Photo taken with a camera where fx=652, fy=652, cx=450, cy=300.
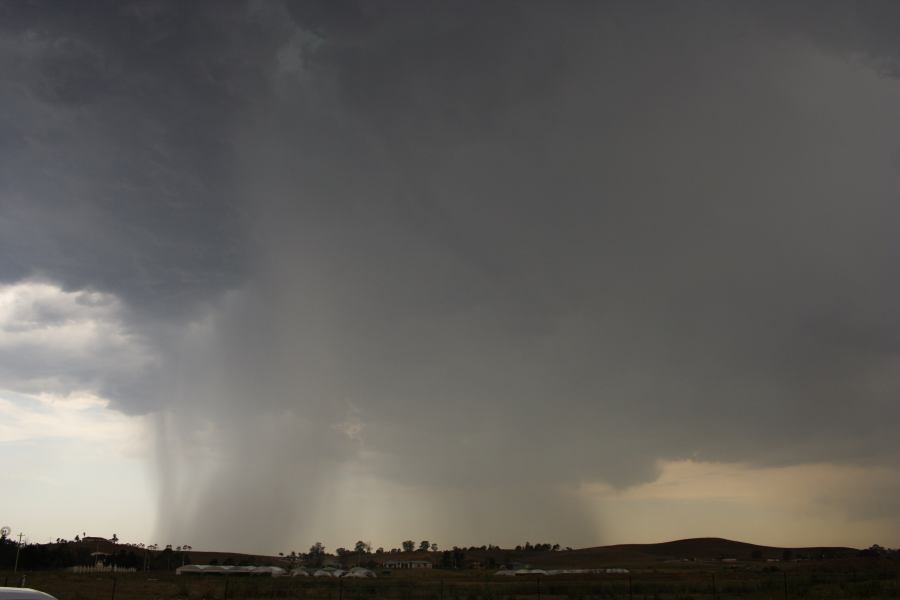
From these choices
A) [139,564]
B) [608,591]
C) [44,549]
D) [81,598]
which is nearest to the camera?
[81,598]

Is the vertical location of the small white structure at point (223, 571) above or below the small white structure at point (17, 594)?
below

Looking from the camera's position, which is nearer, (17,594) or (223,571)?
(17,594)

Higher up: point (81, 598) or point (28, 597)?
point (28, 597)

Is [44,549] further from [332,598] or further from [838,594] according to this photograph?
[838,594]

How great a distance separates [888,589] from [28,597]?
69042 millimetres

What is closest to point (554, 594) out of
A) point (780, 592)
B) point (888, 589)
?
point (780, 592)

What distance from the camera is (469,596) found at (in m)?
59.4

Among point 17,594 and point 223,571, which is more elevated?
point 17,594

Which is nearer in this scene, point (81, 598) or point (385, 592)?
point (81, 598)

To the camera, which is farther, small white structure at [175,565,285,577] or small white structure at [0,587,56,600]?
small white structure at [175,565,285,577]

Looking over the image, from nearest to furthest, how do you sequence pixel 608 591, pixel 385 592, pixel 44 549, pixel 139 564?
pixel 608 591, pixel 385 592, pixel 44 549, pixel 139 564

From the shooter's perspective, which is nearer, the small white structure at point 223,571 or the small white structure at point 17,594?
the small white structure at point 17,594

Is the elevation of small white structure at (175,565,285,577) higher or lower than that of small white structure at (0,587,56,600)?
lower

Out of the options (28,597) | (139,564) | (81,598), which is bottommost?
(139,564)
